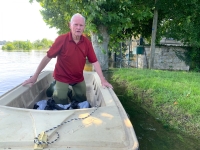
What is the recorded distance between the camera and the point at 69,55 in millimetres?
2848

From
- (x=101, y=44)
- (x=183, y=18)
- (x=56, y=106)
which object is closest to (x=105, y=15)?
(x=101, y=44)

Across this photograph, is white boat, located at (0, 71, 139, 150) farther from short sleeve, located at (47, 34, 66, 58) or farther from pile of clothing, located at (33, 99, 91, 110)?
short sleeve, located at (47, 34, 66, 58)

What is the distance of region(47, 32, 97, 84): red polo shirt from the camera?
2.79 metres

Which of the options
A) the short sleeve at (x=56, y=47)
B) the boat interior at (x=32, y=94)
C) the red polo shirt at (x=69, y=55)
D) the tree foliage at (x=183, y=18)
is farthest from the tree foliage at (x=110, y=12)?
the short sleeve at (x=56, y=47)

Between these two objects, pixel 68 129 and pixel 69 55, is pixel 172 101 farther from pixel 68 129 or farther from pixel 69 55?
pixel 68 129

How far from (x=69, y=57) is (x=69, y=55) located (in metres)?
0.03

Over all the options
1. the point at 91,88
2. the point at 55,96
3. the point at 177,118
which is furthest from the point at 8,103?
the point at 177,118

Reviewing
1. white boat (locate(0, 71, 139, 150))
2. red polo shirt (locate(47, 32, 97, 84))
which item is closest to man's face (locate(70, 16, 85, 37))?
red polo shirt (locate(47, 32, 97, 84))

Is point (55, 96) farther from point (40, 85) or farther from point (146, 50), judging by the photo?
point (146, 50)

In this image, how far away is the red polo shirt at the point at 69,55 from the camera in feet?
9.14

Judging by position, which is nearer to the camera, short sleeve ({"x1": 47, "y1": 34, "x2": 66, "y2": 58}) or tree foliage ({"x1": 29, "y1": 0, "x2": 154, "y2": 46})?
short sleeve ({"x1": 47, "y1": 34, "x2": 66, "y2": 58})

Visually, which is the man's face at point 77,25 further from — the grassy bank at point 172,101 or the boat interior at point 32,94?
the grassy bank at point 172,101

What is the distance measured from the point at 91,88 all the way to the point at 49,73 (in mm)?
1057

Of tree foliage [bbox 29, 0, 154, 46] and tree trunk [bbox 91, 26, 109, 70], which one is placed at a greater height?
tree foliage [bbox 29, 0, 154, 46]
